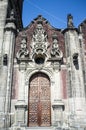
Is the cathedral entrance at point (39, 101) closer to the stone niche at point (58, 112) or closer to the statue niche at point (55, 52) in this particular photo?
the stone niche at point (58, 112)

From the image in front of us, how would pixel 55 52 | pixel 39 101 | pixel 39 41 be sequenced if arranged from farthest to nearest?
pixel 39 41
pixel 55 52
pixel 39 101

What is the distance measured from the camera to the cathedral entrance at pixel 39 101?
37.4ft

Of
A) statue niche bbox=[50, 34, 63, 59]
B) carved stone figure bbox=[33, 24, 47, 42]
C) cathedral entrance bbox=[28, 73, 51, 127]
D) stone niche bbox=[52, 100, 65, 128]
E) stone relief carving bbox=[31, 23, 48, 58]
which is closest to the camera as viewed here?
stone niche bbox=[52, 100, 65, 128]

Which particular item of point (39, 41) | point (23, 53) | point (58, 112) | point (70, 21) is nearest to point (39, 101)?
point (58, 112)

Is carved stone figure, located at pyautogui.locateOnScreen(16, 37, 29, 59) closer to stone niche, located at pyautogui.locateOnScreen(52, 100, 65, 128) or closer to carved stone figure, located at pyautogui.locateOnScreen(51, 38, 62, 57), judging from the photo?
carved stone figure, located at pyautogui.locateOnScreen(51, 38, 62, 57)

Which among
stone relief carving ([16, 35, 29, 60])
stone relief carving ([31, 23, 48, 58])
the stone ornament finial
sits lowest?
stone relief carving ([16, 35, 29, 60])

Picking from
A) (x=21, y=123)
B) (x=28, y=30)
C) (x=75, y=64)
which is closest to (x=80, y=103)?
(x=75, y=64)

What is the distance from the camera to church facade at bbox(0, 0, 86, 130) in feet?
36.3

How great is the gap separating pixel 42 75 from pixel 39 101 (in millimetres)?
1887

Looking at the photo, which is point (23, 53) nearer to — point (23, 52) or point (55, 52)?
point (23, 52)

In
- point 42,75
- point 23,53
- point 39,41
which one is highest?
point 39,41

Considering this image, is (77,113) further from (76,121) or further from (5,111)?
(5,111)

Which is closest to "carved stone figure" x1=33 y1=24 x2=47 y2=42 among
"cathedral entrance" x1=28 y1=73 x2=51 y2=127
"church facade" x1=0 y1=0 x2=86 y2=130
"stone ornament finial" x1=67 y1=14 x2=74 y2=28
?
"church facade" x1=0 y1=0 x2=86 y2=130

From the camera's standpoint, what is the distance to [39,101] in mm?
11906
